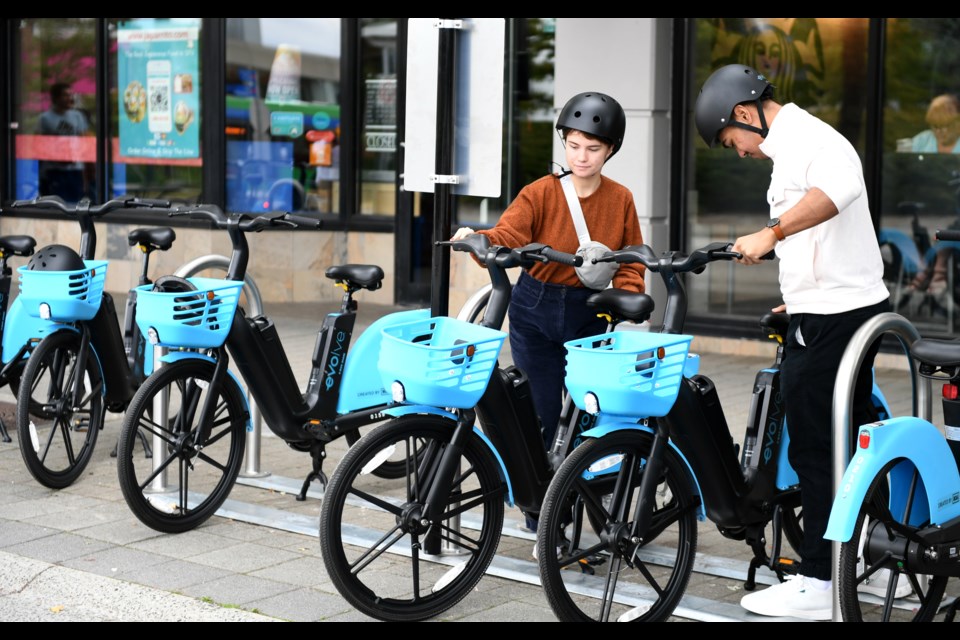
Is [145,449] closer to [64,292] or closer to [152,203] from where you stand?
[64,292]

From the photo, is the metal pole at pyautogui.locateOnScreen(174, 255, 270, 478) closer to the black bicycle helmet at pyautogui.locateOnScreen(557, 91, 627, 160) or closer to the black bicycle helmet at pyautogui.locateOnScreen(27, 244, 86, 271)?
the black bicycle helmet at pyautogui.locateOnScreen(27, 244, 86, 271)

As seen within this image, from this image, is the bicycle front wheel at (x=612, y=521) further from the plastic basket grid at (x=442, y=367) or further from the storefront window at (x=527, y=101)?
the storefront window at (x=527, y=101)

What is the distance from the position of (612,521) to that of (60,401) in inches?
120

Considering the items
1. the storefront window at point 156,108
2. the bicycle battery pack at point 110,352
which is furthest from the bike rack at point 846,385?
the storefront window at point 156,108

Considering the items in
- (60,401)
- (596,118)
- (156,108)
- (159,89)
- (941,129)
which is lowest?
(60,401)

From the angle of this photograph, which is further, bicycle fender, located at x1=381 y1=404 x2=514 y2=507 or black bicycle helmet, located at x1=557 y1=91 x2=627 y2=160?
black bicycle helmet, located at x1=557 y1=91 x2=627 y2=160

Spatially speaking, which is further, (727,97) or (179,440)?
(179,440)

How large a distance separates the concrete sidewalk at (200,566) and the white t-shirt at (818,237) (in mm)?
1095

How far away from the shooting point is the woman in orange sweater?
514 centimetres

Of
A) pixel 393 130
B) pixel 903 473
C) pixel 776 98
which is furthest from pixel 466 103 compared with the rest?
pixel 393 130

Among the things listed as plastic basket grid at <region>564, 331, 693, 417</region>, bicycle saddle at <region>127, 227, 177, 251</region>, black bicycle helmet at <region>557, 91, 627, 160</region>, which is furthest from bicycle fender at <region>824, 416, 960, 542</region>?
bicycle saddle at <region>127, 227, 177, 251</region>

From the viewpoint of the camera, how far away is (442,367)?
434cm

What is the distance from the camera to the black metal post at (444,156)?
5.26 meters

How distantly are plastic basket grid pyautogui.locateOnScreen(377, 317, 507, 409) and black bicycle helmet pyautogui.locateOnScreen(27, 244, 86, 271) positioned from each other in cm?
241
